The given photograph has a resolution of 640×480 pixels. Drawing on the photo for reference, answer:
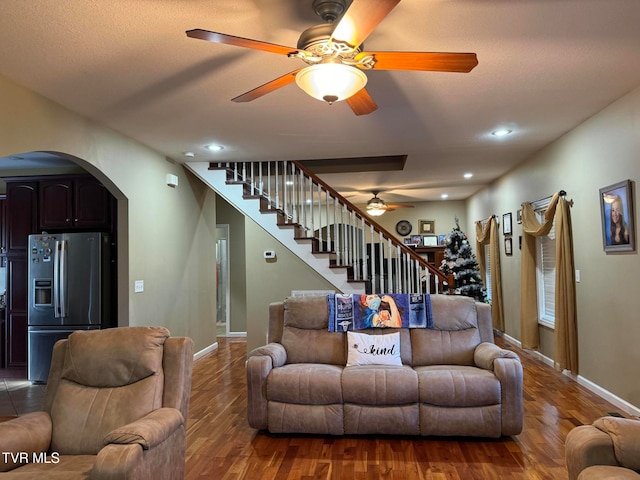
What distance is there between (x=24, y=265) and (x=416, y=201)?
7.94m

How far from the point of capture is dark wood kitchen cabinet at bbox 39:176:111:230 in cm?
536

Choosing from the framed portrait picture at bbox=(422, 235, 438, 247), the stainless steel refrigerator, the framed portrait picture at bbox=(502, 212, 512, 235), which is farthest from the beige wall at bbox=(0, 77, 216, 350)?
the framed portrait picture at bbox=(422, 235, 438, 247)

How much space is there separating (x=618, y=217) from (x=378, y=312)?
2.25 metres

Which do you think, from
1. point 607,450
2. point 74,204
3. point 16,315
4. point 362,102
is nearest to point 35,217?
point 74,204

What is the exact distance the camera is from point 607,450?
189 centimetres

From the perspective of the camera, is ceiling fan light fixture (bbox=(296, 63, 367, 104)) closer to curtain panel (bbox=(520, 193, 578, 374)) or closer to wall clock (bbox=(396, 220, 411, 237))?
curtain panel (bbox=(520, 193, 578, 374))

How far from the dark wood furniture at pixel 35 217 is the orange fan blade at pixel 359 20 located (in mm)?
4253

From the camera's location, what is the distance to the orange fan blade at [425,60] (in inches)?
84.2

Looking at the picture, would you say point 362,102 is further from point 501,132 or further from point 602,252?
point 602,252

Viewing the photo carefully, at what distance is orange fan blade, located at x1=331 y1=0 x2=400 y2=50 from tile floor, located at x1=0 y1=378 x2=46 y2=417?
4502 millimetres

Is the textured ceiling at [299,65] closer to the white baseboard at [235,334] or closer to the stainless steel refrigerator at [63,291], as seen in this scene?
the stainless steel refrigerator at [63,291]

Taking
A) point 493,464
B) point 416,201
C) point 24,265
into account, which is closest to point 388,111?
point 493,464

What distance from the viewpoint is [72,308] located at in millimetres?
5133

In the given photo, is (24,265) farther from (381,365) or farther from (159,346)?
(381,365)
